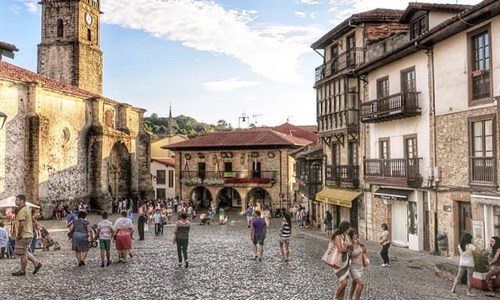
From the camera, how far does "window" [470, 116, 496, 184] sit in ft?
48.0

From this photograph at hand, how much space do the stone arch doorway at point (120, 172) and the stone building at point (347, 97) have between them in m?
24.0

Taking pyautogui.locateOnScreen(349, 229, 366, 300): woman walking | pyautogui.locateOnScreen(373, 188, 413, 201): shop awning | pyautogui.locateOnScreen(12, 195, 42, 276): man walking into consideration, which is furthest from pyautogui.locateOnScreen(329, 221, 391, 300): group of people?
pyautogui.locateOnScreen(373, 188, 413, 201): shop awning

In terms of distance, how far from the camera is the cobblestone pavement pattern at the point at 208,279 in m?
10.9

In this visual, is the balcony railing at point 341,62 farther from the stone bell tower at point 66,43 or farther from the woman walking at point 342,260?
the stone bell tower at point 66,43

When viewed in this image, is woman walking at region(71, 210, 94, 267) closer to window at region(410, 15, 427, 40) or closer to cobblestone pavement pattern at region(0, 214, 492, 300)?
cobblestone pavement pattern at region(0, 214, 492, 300)

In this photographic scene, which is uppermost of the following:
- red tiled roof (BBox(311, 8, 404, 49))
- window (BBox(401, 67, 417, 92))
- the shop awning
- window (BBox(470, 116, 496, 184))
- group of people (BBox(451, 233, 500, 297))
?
red tiled roof (BBox(311, 8, 404, 49))

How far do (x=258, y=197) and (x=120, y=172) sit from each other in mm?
13619

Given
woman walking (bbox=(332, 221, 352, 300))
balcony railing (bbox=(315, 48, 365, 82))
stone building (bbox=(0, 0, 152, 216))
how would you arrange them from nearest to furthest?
woman walking (bbox=(332, 221, 352, 300))
balcony railing (bbox=(315, 48, 365, 82))
stone building (bbox=(0, 0, 152, 216))

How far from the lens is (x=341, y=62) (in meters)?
26.8

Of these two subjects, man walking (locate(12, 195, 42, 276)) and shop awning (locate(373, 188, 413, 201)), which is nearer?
man walking (locate(12, 195, 42, 276))

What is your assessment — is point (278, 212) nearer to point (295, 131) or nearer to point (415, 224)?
point (295, 131)

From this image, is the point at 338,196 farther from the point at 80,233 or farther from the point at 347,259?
the point at 347,259

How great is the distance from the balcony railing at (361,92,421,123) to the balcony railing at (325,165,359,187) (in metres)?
3.52

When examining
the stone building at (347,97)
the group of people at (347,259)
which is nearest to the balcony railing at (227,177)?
the stone building at (347,97)
